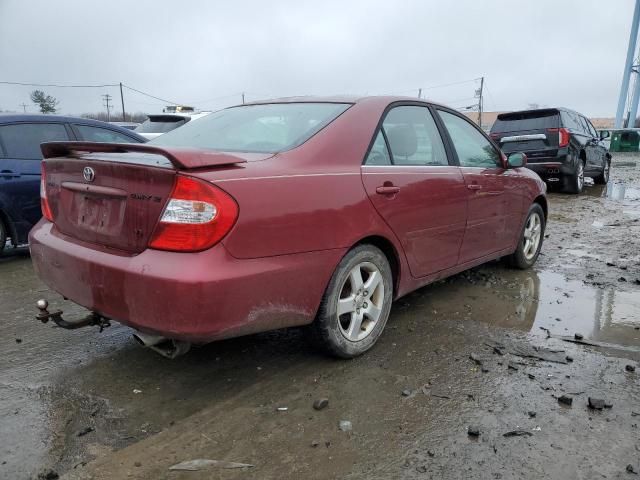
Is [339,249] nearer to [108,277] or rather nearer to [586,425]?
[108,277]

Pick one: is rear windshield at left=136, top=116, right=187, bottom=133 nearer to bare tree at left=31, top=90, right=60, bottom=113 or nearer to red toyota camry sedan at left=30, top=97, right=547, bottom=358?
red toyota camry sedan at left=30, top=97, right=547, bottom=358

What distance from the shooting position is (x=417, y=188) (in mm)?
3262

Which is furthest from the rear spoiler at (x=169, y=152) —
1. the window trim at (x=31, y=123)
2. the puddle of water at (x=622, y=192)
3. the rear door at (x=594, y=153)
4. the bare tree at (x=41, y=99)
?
the bare tree at (x=41, y=99)

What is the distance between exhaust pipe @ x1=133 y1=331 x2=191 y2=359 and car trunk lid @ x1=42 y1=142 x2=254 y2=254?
1.50 feet

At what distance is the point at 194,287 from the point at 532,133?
995cm

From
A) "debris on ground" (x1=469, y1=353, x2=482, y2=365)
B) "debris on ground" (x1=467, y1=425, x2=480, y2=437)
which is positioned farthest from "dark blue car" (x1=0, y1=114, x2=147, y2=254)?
"debris on ground" (x1=467, y1=425, x2=480, y2=437)

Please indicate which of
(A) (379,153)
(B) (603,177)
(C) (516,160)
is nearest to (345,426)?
(A) (379,153)

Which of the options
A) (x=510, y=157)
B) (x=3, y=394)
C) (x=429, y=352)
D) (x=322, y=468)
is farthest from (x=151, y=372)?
(x=510, y=157)

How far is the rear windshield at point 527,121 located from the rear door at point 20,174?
8.87 meters

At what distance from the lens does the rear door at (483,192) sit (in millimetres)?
3875

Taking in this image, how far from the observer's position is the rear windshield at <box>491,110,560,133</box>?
33.9 ft

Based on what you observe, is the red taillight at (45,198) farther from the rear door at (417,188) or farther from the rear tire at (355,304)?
the rear door at (417,188)

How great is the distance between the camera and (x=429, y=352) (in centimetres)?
319

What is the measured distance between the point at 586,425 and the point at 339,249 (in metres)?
1.47
